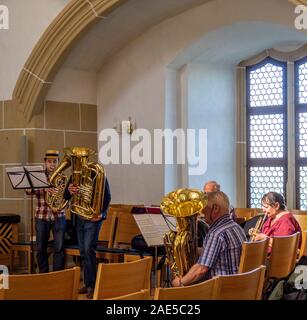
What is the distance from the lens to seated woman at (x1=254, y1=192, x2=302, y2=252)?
6195mm

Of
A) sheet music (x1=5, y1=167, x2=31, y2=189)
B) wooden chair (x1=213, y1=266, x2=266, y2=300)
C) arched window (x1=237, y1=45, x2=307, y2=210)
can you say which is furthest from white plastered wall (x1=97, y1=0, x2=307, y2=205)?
wooden chair (x1=213, y1=266, x2=266, y2=300)

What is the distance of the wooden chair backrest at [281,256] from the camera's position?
16.9 ft

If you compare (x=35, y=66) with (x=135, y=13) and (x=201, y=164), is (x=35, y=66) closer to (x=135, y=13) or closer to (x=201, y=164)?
(x=135, y=13)

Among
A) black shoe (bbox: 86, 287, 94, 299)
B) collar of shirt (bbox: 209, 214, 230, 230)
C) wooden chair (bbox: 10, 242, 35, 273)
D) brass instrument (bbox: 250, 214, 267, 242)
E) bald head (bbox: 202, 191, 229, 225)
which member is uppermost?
bald head (bbox: 202, 191, 229, 225)

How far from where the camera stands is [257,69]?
967 cm

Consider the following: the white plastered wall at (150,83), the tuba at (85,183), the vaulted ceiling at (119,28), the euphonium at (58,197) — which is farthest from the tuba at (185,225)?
the vaulted ceiling at (119,28)

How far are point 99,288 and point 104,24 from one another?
5.95 m

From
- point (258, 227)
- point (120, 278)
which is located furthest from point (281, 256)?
point (120, 278)

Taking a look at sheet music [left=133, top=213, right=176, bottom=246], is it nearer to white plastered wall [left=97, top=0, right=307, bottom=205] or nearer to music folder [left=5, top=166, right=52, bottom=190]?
music folder [left=5, top=166, right=52, bottom=190]

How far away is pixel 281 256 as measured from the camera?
5230mm

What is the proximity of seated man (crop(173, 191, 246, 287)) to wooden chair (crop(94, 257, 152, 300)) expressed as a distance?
487 mm

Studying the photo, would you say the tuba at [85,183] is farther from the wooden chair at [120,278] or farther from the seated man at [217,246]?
the wooden chair at [120,278]

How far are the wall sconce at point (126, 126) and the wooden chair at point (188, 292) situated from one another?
20.8 feet

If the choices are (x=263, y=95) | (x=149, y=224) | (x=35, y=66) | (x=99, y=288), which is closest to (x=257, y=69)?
(x=263, y=95)
